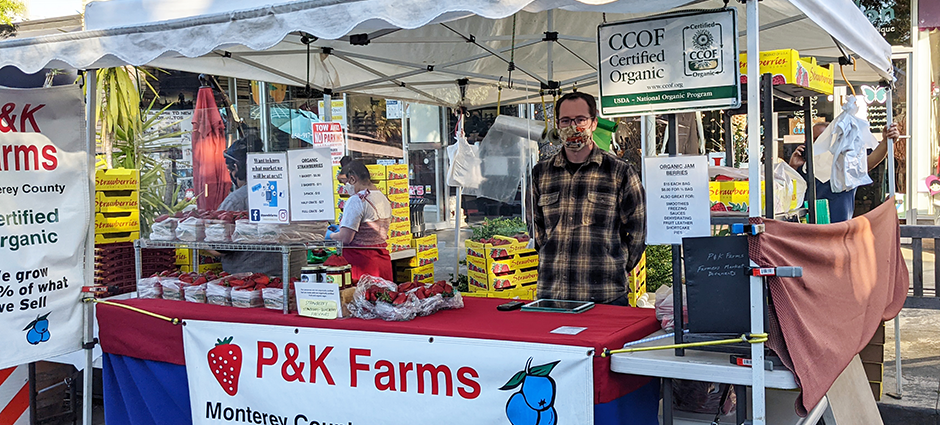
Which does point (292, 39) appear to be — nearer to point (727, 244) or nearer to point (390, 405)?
point (390, 405)

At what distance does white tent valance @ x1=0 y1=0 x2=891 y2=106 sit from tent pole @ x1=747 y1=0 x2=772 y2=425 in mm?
241

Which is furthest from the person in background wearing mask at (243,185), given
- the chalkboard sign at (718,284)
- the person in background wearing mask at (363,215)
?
the chalkboard sign at (718,284)

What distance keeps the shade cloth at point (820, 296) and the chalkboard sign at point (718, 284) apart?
0.24 feet

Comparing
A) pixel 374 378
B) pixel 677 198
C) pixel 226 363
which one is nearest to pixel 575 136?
pixel 677 198

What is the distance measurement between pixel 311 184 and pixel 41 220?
5.14 feet

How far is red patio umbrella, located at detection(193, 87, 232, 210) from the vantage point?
13.8 feet

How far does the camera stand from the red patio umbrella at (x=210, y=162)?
4215 millimetres

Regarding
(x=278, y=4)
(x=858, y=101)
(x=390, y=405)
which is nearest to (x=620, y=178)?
(x=390, y=405)

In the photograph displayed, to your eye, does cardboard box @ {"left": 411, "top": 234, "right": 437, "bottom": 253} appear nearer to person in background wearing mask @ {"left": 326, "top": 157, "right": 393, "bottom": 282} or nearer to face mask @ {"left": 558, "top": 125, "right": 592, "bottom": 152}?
person in background wearing mask @ {"left": 326, "top": 157, "right": 393, "bottom": 282}

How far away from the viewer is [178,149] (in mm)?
4418

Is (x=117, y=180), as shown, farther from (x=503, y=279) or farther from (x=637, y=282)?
(x=637, y=282)

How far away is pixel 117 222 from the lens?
16.9ft

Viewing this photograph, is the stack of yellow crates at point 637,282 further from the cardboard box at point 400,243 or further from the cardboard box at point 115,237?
the cardboard box at point 115,237

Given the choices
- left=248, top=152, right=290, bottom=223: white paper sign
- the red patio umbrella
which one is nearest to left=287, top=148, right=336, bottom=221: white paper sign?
left=248, top=152, right=290, bottom=223: white paper sign
